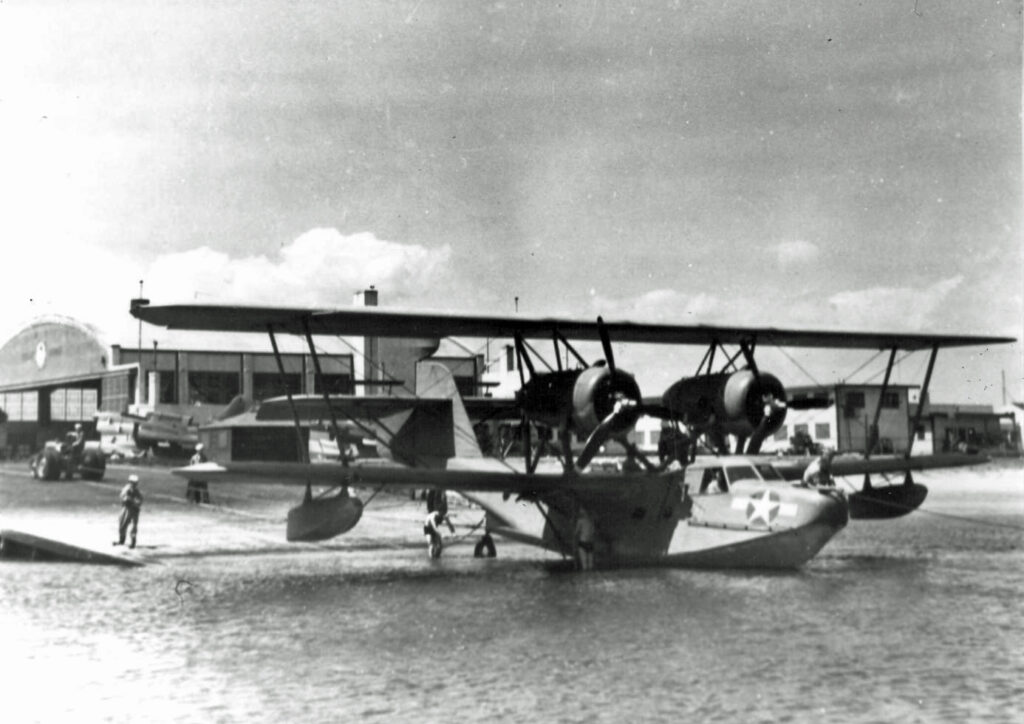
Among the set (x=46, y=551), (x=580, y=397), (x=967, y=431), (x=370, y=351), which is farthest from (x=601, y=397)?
(x=967, y=431)

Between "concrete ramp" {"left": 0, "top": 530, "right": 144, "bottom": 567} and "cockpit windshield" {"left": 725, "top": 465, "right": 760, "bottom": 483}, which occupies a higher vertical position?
"cockpit windshield" {"left": 725, "top": 465, "right": 760, "bottom": 483}

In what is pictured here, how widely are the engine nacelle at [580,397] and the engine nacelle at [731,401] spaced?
2.23 meters

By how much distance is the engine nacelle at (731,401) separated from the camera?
54.7 ft

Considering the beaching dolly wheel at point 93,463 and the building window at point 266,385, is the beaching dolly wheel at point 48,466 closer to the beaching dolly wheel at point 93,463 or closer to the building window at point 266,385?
the beaching dolly wheel at point 93,463

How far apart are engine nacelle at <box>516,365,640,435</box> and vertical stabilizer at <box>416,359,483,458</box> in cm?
395

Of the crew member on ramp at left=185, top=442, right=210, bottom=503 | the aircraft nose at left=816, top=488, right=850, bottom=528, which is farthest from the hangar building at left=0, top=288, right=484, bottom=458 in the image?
the aircraft nose at left=816, top=488, right=850, bottom=528

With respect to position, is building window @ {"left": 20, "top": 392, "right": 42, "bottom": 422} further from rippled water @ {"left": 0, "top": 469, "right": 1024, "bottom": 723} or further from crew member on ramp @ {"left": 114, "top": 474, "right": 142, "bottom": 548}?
rippled water @ {"left": 0, "top": 469, "right": 1024, "bottom": 723}

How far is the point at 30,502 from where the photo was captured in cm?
2838

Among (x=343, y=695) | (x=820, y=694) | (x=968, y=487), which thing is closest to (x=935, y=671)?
(x=820, y=694)

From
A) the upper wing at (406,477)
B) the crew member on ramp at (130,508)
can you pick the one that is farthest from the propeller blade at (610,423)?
the crew member on ramp at (130,508)

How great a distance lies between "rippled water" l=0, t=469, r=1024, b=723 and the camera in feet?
24.2

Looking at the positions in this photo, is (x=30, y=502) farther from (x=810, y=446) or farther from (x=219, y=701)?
(x=810, y=446)

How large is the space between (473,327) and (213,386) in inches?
1414

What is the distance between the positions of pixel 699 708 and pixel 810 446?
38.5 meters
